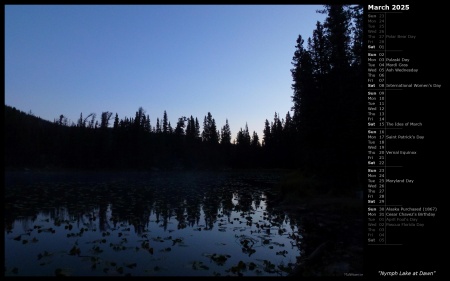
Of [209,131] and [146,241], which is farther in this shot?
[209,131]

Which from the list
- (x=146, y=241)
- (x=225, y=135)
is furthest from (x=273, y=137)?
(x=146, y=241)

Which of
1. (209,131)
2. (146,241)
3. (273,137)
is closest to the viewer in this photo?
(146,241)

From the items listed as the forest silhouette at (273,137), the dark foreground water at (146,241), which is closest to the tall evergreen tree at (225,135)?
the forest silhouette at (273,137)

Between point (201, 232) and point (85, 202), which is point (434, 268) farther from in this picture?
point (85, 202)

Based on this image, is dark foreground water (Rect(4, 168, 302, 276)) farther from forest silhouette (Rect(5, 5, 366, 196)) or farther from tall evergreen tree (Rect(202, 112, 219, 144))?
tall evergreen tree (Rect(202, 112, 219, 144))

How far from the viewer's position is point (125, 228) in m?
15.5

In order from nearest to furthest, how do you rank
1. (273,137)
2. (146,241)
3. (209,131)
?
(146,241), (273,137), (209,131)

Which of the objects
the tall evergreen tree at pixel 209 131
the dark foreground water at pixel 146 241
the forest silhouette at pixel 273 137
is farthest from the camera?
the tall evergreen tree at pixel 209 131

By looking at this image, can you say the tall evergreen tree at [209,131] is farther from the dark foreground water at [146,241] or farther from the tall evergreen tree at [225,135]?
the dark foreground water at [146,241]

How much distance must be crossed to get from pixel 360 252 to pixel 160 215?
12.1 meters

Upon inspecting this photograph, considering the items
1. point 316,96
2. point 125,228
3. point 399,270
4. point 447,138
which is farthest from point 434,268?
point 316,96

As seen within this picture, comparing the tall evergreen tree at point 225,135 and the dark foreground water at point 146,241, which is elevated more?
the tall evergreen tree at point 225,135

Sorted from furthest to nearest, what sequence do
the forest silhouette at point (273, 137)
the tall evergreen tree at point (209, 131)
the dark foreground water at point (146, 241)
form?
the tall evergreen tree at point (209, 131), the forest silhouette at point (273, 137), the dark foreground water at point (146, 241)

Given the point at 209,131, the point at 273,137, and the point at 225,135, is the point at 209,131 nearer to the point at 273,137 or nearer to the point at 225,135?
the point at 225,135
